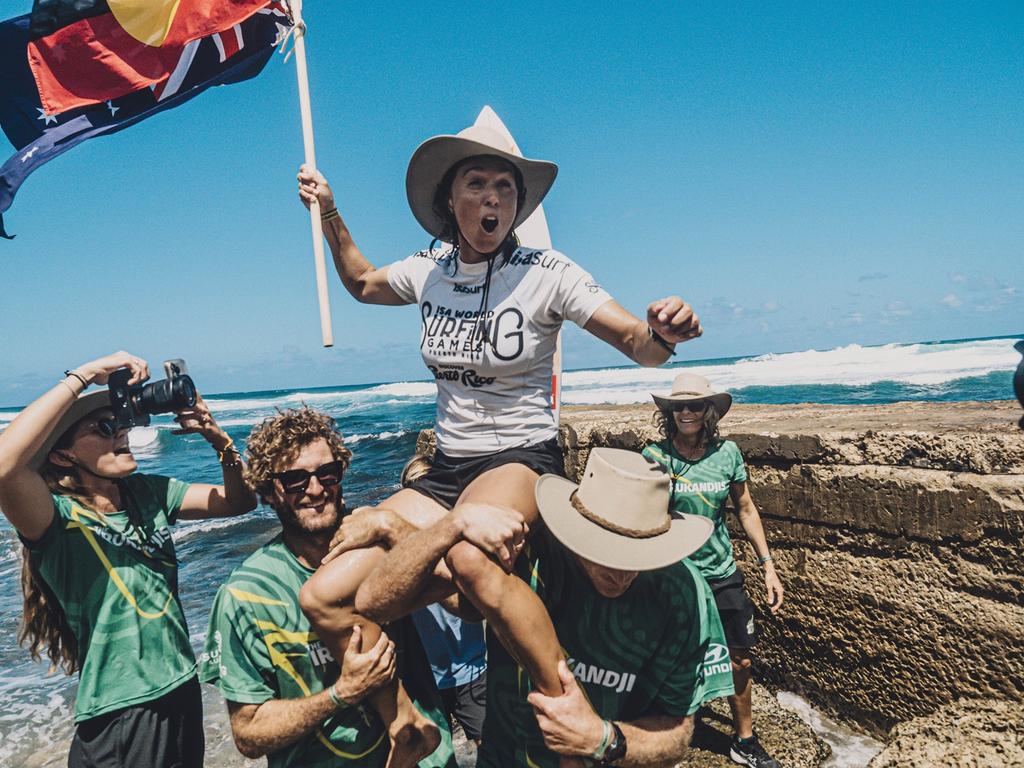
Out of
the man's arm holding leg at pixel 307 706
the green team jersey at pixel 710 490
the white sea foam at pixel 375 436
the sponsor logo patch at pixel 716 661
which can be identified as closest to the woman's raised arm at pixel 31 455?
the man's arm holding leg at pixel 307 706

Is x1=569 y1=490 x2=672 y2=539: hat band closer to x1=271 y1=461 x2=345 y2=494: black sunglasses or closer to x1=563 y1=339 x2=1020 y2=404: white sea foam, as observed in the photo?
x1=271 y1=461 x2=345 y2=494: black sunglasses

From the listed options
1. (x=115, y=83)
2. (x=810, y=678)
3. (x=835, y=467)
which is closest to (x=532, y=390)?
(x=835, y=467)

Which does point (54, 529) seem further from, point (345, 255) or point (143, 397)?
point (345, 255)

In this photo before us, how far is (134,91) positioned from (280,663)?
3539mm

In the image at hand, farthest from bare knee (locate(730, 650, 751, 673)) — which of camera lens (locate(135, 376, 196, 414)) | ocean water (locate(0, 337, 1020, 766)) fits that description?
camera lens (locate(135, 376, 196, 414))

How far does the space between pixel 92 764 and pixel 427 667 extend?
1.27 m

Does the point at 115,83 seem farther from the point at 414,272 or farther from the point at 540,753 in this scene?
the point at 540,753

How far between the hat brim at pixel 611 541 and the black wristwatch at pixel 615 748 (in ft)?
1.64

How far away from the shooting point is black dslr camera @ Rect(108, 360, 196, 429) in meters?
2.45

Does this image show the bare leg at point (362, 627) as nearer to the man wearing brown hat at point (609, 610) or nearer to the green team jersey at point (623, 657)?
the man wearing brown hat at point (609, 610)

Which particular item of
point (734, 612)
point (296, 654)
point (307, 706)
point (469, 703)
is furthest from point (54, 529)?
point (734, 612)

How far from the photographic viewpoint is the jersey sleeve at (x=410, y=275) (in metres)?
2.61

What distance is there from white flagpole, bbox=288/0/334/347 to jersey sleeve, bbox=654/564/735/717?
1.65 m

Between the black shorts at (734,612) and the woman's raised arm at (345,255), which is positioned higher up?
the woman's raised arm at (345,255)
